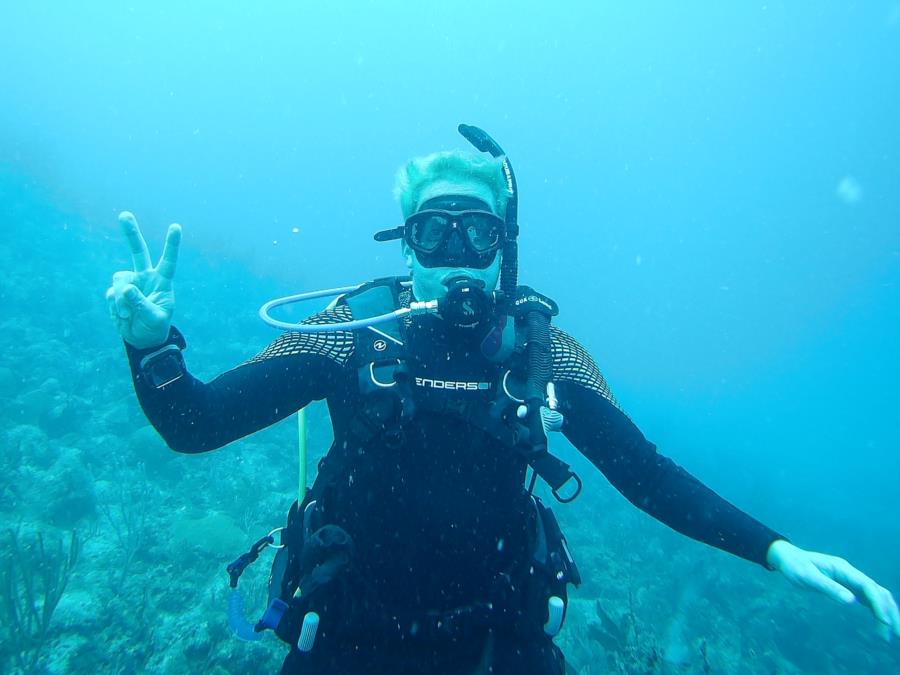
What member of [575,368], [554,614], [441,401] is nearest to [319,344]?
[441,401]

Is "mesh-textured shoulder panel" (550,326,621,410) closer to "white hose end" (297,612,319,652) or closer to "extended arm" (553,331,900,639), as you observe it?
"extended arm" (553,331,900,639)

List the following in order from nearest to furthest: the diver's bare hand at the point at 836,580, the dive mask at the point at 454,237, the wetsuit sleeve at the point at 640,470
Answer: the diver's bare hand at the point at 836,580 < the wetsuit sleeve at the point at 640,470 < the dive mask at the point at 454,237

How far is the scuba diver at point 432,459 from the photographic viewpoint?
7.36 feet

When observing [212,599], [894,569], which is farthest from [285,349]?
[894,569]

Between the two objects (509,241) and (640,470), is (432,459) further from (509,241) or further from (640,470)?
(509,241)

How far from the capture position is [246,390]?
97.7 inches

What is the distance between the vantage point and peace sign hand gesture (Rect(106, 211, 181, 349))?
1990 mm

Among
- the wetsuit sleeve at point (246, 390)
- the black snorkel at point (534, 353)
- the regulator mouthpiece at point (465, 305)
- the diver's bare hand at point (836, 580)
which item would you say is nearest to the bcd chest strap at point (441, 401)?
the black snorkel at point (534, 353)

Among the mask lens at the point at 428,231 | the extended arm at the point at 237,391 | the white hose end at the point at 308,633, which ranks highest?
the mask lens at the point at 428,231

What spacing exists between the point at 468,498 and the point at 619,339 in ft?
358

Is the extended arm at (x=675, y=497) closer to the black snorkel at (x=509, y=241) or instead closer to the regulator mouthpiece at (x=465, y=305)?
the black snorkel at (x=509, y=241)

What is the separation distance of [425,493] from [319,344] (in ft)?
3.38

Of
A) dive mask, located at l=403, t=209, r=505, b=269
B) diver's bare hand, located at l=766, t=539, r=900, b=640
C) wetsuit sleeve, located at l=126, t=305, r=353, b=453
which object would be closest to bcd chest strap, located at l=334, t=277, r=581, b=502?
wetsuit sleeve, located at l=126, t=305, r=353, b=453

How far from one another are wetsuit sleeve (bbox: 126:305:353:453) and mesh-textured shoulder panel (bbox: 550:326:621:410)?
1.30 meters
